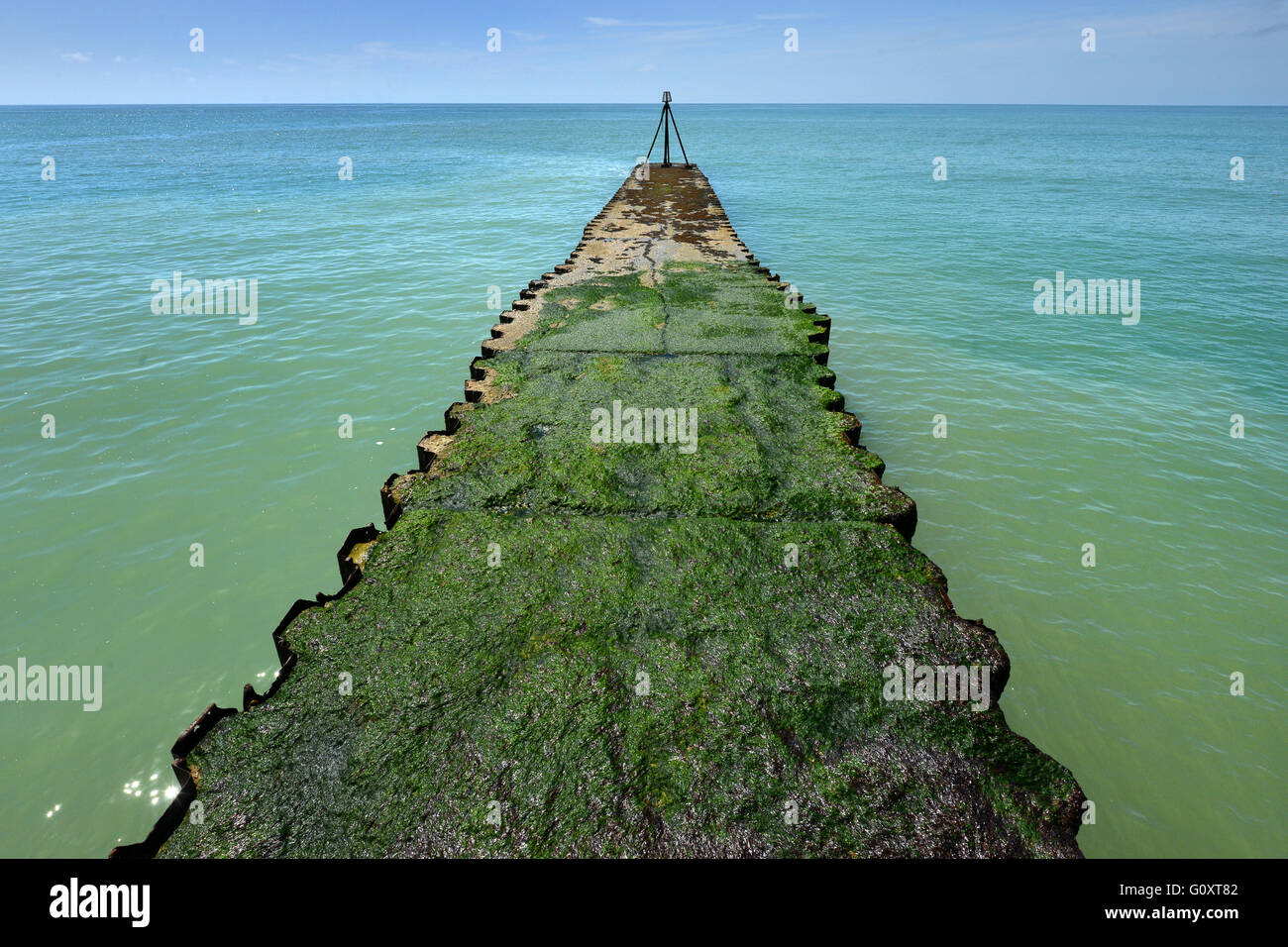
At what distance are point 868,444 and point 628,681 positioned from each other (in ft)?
21.8

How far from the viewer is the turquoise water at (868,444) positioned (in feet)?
15.8

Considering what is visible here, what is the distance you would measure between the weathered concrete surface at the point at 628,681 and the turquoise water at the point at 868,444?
2076 mm

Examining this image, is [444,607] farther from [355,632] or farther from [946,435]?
[946,435]

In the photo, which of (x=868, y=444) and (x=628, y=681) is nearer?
(x=628, y=681)

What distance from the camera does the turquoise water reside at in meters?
4.82

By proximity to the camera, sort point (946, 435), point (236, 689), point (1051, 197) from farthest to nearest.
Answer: point (1051, 197), point (946, 435), point (236, 689)

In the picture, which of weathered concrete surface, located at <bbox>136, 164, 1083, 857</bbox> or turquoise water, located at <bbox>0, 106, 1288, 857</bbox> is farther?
turquoise water, located at <bbox>0, 106, 1288, 857</bbox>

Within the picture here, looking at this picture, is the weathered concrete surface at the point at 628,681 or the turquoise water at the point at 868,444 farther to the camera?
the turquoise water at the point at 868,444

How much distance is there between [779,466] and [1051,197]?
35.3 metres

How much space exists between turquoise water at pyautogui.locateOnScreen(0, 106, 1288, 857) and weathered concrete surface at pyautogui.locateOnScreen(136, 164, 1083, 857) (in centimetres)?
208

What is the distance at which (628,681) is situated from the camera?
343cm

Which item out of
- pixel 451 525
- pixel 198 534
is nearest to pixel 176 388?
pixel 198 534

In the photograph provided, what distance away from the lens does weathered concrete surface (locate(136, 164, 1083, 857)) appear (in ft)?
9.12

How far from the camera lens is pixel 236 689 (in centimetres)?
516
